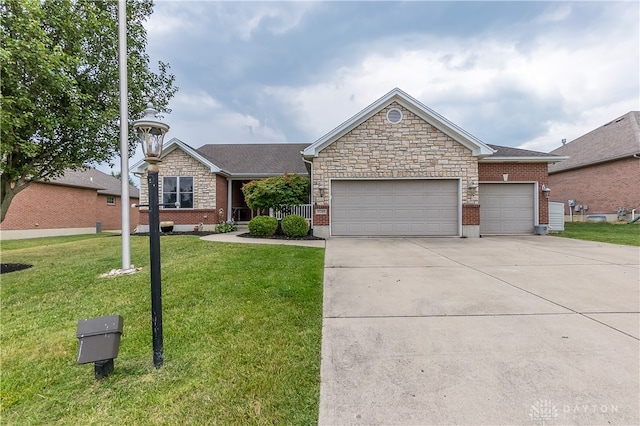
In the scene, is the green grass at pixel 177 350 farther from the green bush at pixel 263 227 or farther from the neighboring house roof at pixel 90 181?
the neighboring house roof at pixel 90 181

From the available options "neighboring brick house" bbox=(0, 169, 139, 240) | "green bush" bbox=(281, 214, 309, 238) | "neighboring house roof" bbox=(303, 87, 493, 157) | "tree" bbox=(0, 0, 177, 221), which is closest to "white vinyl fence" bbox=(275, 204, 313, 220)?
"green bush" bbox=(281, 214, 309, 238)

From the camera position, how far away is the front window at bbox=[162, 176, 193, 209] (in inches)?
570

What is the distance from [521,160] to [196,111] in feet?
56.5

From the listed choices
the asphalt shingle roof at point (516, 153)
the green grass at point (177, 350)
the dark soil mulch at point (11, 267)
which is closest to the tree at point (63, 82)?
the dark soil mulch at point (11, 267)

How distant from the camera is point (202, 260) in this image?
6820 mm

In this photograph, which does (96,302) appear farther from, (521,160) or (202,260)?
(521,160)

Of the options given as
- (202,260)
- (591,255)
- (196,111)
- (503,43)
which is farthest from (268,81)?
(591,255)

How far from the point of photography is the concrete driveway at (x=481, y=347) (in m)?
2.04

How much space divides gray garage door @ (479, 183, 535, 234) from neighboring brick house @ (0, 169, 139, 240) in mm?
18837

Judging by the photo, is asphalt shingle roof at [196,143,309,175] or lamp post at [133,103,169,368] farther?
asphalt shingle roof at [196,143,309,175]

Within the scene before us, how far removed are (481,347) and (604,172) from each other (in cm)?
2266

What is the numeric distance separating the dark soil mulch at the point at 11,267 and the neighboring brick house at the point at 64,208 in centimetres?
901

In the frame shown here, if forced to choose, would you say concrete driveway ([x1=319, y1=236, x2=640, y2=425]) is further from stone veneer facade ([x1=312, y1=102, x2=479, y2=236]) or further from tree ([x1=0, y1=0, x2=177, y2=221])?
tree ([x1=0, y1=0, x2=177, y2=221])

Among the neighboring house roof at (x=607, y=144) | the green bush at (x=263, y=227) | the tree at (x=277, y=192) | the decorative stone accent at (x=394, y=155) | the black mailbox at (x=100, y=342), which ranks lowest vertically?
the black mailbox at (x=100, y=342)
